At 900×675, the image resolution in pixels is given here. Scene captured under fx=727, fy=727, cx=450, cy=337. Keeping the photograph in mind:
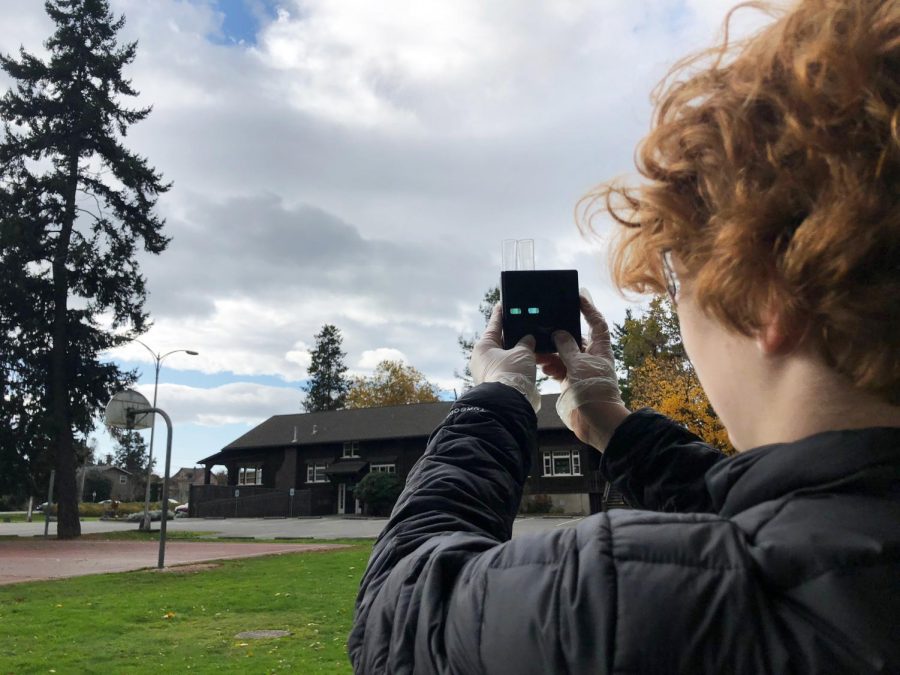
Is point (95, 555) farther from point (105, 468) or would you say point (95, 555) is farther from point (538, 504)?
point (105, 468)

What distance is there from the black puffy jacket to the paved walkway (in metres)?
14.4

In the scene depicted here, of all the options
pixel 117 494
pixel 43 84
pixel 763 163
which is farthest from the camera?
pixel 117 494

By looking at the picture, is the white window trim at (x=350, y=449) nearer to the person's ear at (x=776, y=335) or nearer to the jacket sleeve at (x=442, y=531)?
the jacket sleeve at (x=442, y=531)

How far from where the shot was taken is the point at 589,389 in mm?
1604

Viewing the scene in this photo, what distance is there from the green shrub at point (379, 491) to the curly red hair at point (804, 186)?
4024 centimetres

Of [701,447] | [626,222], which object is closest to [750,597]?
[626,222]

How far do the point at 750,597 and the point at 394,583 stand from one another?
0.45m

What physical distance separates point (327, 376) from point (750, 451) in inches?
2946

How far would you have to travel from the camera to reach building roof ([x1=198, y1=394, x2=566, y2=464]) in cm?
4825

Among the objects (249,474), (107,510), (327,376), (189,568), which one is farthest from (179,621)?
(327,376)

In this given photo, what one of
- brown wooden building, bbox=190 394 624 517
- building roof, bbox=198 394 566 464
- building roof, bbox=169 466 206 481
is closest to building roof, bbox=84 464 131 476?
building roof, bbox=169 466 206 481

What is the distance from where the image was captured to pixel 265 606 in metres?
9.04

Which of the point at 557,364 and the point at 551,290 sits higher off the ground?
the point at 551,290

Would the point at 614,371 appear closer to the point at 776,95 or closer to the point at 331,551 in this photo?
the point at 776,95
